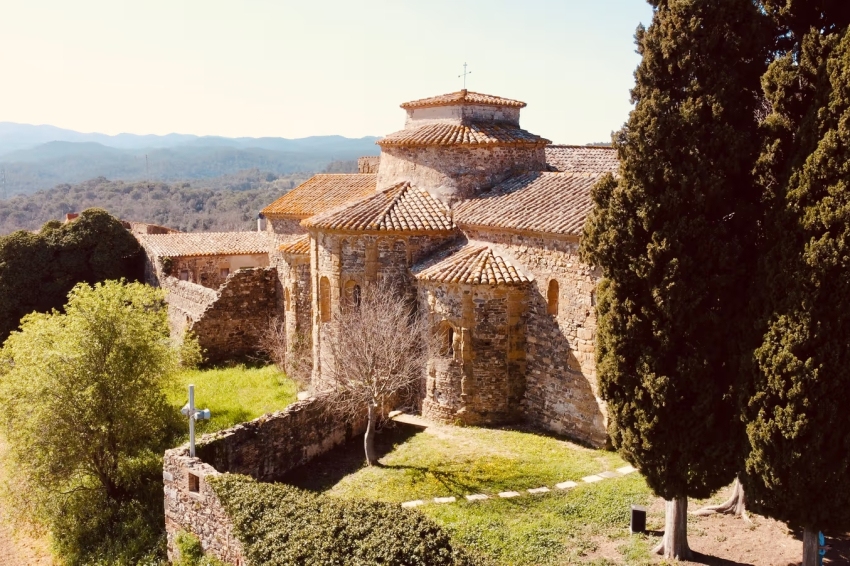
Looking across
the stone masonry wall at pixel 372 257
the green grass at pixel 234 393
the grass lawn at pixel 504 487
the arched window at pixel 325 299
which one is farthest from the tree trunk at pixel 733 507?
the green grass at pixel 234 393

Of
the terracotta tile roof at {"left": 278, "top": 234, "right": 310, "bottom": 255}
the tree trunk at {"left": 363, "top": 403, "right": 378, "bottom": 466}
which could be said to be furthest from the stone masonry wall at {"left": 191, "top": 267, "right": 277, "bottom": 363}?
the tree trunk at {"left": 363, "top": 403, "right": 378, "bottom": 466}

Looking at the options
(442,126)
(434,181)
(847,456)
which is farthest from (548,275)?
(847,456)

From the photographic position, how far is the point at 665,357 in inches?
415

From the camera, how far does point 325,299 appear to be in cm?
2059

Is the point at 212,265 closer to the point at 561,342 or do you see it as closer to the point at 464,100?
the point at 464,100

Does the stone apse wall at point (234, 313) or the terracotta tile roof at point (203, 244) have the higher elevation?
the terracotta tile roof at point (203, 244)

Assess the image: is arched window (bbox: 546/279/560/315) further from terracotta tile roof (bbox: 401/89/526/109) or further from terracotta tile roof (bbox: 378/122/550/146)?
terracotta tile roof (bbox: 401/89/526/109)

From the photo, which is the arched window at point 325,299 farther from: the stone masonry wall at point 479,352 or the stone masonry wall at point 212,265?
the stone masonry wall at point 212,265

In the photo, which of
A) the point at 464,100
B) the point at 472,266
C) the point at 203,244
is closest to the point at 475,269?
the point at 472,266

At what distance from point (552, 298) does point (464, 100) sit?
24.4 feet

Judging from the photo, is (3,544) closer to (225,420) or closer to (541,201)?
(225,420)

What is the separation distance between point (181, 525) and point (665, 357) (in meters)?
9.51

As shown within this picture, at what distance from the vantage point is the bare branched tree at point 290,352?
22938 mm

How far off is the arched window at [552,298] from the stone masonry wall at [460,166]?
4.48m
